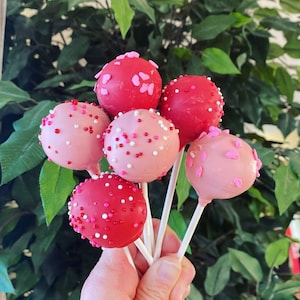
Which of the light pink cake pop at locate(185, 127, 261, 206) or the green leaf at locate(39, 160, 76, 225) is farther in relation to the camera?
the green leaf at locate(39, 160, 76, 225)

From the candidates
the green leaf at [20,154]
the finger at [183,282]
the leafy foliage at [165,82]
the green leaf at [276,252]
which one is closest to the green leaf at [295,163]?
the leafy foliage at [165,82]

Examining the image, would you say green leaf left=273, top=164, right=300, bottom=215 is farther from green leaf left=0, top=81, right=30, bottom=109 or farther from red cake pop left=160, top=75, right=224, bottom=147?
green leaf left=0, top=81, right=30, bottom=109

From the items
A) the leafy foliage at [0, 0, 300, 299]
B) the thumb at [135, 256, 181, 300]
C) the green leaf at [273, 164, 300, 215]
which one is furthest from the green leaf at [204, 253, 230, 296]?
the thumb at [135, 256, 181, 300]

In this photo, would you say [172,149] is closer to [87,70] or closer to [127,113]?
[127,113]

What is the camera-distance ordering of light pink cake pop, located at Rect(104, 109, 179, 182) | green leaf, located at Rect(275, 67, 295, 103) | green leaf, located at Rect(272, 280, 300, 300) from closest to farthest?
light pink cake pop, located at Rect(104, 109, 179, 182) → green leaf, located at Rect(272, 280, 300, 300) → green leaf, located at Rect(275, 67, 295, 103)

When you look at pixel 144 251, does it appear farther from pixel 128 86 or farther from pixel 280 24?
pixel 280 24

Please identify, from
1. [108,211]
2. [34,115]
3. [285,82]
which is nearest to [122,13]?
[34,115]
